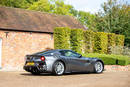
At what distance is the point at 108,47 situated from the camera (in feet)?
79.3

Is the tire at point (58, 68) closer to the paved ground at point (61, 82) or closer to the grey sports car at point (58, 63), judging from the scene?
the grey sports car at point (58, 63)

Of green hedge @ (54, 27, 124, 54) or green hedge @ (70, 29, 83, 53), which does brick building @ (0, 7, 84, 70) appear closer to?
green hedge @ (54, 27, 124, 54)

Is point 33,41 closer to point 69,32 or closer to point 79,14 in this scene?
point 69,32

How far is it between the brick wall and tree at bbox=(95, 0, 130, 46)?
876 centimetres

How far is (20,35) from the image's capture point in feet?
73.3

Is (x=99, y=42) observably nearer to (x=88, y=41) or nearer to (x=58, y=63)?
(x=88, y=41)

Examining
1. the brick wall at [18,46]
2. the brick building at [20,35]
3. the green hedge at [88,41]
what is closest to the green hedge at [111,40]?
the green hedge at [88,41]

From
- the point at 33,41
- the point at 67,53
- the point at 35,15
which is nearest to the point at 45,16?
the point at 35,15

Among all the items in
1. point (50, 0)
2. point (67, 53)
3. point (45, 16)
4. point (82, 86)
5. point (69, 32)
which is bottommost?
point (82, 86)

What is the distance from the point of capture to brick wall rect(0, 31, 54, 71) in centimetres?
2117

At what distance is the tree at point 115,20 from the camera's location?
28.7 meters

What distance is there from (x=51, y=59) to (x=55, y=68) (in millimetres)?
450

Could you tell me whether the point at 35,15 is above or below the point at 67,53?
above

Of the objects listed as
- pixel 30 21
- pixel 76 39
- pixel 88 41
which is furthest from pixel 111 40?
pixel 30 21
